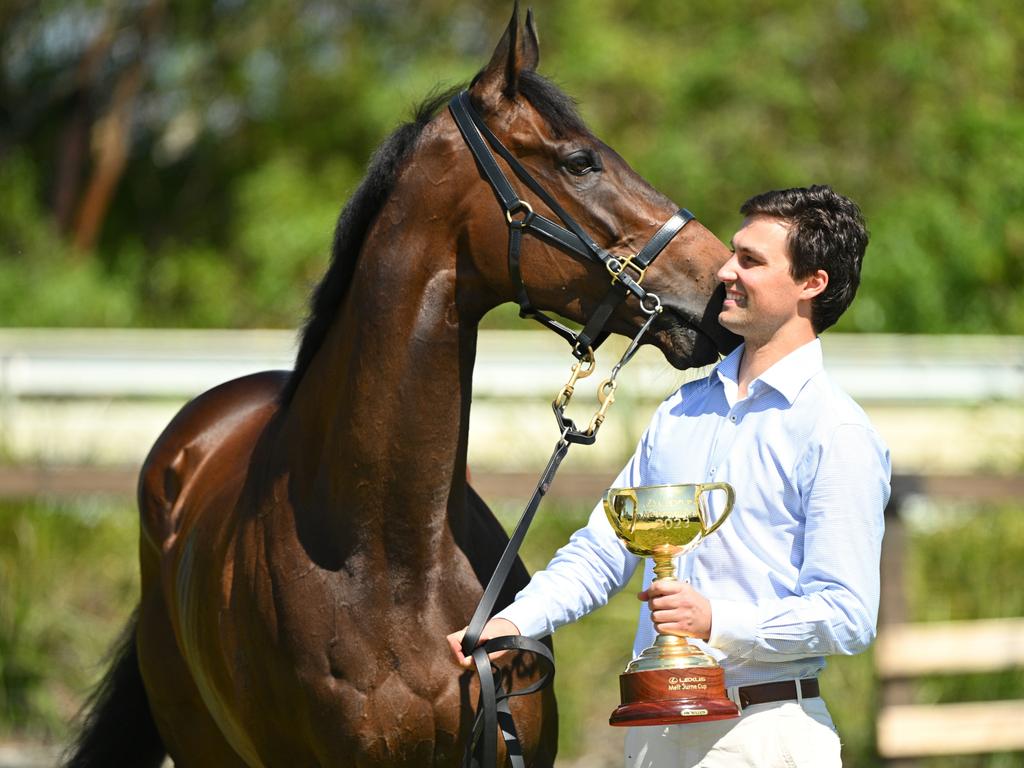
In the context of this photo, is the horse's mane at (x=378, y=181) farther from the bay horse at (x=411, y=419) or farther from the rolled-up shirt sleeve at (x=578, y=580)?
the rolled-up shirt sleeve at (x=578, y=580)

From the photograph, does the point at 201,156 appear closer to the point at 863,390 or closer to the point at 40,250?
the point at 40,250

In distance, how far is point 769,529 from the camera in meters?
2.66

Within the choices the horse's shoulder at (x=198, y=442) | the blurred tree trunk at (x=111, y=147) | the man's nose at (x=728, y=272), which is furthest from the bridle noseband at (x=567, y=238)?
the blurred tree trunk at (x=111, y=147)

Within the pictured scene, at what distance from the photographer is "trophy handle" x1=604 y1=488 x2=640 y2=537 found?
8.52 ft

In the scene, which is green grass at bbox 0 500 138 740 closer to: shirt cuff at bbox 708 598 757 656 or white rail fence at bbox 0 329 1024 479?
white rail fence at bbox 0 329 1024 479

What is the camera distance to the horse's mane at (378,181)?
3.02 m

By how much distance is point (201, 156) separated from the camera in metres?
15.6

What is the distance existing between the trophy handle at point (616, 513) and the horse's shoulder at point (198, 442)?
1.71 m

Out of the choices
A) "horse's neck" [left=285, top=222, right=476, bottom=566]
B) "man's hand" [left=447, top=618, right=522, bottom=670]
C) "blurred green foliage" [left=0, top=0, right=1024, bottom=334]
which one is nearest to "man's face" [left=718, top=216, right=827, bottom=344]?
"horse's neck" [left=285, top=222, right=476, bottom=566]

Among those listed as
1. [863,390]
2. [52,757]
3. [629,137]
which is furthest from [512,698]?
[629,137]

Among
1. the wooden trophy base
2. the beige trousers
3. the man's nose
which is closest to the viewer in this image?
the wooden trophy base

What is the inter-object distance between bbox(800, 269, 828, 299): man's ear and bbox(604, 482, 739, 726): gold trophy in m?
0.43

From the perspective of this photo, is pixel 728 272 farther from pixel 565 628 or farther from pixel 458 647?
pixel 565 628

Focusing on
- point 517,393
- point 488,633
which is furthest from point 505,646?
point 517,393
